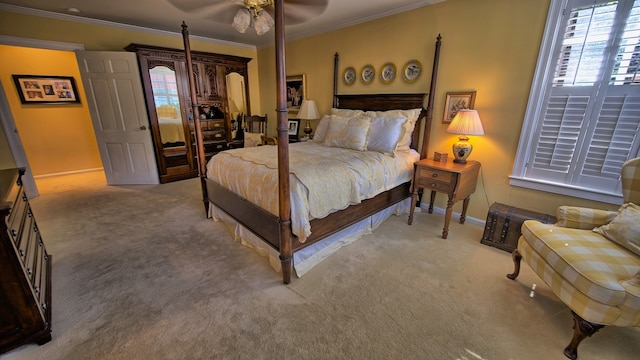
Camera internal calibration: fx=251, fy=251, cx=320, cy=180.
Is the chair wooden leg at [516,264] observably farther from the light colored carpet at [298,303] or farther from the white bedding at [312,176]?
the white bedding at [312,176]

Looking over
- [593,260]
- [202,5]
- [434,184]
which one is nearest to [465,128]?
[434,184]

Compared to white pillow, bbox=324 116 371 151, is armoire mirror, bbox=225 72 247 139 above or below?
above

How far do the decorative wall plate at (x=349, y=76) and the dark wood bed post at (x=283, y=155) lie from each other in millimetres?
2448

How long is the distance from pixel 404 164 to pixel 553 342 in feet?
6.03

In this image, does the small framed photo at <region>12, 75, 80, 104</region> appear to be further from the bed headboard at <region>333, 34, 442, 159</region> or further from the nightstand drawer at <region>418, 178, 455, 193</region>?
the nightstand drawer at <region>418, 178, 455, 193</region>

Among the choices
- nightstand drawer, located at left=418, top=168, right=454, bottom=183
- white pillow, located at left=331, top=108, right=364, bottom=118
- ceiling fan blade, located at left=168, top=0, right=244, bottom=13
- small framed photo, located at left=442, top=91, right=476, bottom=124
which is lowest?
nightstand drawer, located at left=418, top=168, right=454, bottom=183

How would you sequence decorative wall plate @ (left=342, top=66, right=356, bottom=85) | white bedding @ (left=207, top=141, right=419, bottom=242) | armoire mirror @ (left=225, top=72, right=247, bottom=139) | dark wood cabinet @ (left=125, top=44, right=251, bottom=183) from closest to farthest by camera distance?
white bedding @ (left=207, top=141, right=419, bottom=242) < decorative wall plate @ (left=342, top=66, right=356, bottom=85) < dark wood cabinet @ (left=125, top=44, right=251, bottom=183) < armoire mirror @ (left=225, top=72, right=247, bottom=139)

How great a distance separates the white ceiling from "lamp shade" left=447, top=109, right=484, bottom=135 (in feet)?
4.49

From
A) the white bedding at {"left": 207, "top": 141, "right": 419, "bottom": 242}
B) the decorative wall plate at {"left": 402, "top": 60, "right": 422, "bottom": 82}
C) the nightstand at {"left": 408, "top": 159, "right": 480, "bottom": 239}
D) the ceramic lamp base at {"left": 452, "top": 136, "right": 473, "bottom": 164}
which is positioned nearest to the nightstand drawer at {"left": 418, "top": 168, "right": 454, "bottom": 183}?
the nightstand at {"left": 408, "top": 159, "right": 480, "bottom": 239}

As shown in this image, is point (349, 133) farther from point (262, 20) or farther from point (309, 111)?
point (262, 20)

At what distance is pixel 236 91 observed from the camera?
503 cm

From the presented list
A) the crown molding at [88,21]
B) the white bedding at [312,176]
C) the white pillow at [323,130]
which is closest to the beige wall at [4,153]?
the crown molding at [88,21]

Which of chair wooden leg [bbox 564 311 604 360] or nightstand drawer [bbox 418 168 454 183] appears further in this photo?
nightstand drawer [bbox 418 168 454 183]

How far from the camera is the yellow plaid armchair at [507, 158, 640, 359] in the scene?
1281mm
